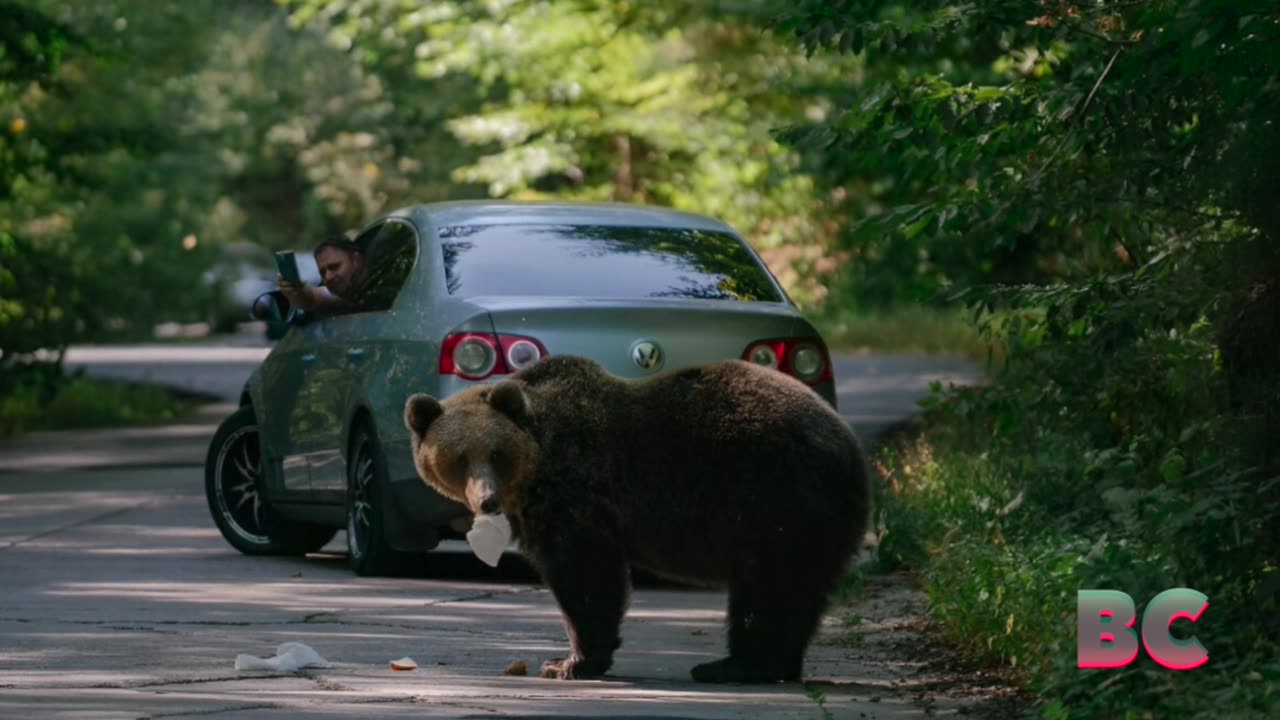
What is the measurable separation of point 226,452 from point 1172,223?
5.37 m

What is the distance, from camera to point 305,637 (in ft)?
34.8

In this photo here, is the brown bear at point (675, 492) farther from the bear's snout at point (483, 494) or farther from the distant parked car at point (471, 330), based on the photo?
the distant parked car at point (471, 330)

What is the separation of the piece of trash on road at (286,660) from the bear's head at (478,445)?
87cm

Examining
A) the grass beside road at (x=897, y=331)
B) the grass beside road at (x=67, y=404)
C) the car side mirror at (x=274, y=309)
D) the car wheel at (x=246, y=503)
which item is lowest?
the grass beside road at (x=897, y=331)

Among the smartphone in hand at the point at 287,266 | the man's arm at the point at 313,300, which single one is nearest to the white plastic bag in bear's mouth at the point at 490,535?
the smartphone in hand at the point at 287,266

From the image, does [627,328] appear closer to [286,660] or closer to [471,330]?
[471,330]

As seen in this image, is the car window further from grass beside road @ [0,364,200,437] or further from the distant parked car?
grass beside road @ [0,364,200,437]

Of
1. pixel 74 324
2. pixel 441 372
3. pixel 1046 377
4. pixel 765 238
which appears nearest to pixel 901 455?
pixel 1046 377

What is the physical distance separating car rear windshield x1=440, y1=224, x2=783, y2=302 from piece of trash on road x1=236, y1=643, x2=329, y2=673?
293 centimetres

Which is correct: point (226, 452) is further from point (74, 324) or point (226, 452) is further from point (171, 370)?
point (171, 370)

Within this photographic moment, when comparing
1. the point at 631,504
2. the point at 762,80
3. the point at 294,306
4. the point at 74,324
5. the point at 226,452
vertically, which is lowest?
the point at 762,80

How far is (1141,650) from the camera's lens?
26.6ft

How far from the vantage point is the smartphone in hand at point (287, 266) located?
1323 cm

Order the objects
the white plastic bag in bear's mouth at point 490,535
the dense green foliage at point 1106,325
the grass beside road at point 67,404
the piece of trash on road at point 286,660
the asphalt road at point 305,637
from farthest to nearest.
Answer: the grass beside road at point 67,404
the piece of trash on road at point 286,660
the white plastic bag in bear's mouth at point 490,535
the asphalt road at point 305,637
the dense green foliage at point 1106,325
